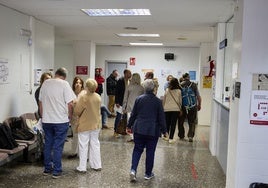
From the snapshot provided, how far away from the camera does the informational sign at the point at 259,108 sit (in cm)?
320

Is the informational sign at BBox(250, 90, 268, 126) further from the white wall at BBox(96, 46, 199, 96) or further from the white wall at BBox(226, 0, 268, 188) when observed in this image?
the white wall at BBox(96, 46, 199, 96)

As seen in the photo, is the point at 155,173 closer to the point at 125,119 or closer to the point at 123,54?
the point at 125,119

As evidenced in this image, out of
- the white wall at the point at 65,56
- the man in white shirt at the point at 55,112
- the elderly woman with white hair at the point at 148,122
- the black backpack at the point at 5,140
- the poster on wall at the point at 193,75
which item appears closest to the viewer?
the elderly woman with white hair at the point at 148,122

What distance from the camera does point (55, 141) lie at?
175 inches

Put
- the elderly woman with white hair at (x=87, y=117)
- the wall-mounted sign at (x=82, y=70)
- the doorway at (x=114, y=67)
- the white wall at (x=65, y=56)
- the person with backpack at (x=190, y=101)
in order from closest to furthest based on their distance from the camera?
the elderly woman with white hair at (x=87, y=117) < the person with backpack at (x=190, y=101) < the wall-mounted sign at (x=82, y=70) < the doorway at (x=114, y=67) < the white wall at (x=65, y=56)

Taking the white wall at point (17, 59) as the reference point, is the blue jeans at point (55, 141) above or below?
below

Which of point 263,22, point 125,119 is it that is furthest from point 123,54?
point 263,22

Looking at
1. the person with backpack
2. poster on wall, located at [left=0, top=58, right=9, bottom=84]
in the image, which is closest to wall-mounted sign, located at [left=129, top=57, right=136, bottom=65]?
the person with backpack

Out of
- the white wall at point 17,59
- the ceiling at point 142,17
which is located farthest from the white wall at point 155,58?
the white wall at point 17,59

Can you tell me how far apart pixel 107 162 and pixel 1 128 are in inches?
69.0

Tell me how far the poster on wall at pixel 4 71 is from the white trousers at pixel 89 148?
1.59 meters

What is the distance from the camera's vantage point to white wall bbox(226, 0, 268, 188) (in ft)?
10.5

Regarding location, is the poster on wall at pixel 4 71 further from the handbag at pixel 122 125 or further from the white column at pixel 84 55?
the white column at pixel 84 55

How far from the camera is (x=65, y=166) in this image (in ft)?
16.3
